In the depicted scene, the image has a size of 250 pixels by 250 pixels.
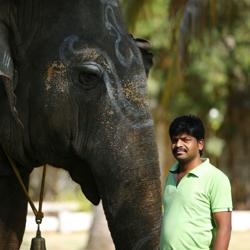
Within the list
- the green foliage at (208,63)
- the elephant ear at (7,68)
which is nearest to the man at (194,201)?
the elephant ear at (7,68)

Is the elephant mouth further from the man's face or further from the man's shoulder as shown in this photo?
the man's shoulder

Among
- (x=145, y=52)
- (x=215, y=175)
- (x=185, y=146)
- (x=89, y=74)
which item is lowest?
(x=215, y=175)

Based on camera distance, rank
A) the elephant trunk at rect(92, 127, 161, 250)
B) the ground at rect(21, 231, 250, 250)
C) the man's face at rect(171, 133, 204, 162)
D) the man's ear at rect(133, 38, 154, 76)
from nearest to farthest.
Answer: the elephant trunk at rect(92, 127, 161, 250) → the man's face at rect(171, 133, 204, 162) → the man's ear at rect(133, 38, 154, 76) → the ground at rect(21, 231, 250, 250)

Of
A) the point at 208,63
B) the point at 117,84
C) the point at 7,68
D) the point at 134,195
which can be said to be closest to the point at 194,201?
the point at 134,195

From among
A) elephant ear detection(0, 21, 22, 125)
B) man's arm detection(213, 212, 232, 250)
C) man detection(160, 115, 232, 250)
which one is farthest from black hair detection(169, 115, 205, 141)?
elephant ear detection(0, 21, 22, 125)

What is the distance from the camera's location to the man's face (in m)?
5.33

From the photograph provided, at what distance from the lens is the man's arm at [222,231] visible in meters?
5.24

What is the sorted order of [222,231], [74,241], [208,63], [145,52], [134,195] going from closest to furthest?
1. [134,195]
2. [222,231]
3. [145,52]
4. [74,241]
5. [208,63]

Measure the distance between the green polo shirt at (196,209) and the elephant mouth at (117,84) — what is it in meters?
0.37

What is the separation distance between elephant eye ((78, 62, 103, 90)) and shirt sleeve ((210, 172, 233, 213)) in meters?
0.74

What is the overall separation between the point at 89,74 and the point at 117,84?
0.14m

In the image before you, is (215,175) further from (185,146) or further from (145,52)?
(145,52)

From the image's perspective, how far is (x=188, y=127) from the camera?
5.35 metres

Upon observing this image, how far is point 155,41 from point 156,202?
63.9 ft
